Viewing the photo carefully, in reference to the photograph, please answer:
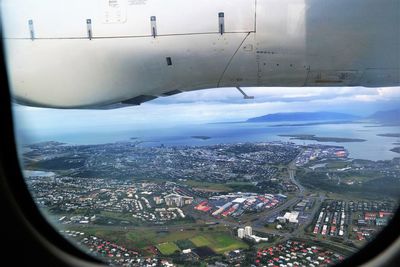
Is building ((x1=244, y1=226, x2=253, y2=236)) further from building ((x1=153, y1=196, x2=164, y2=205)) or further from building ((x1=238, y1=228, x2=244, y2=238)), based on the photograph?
building ((x1=153, y1=196, x2=164, y2=205))

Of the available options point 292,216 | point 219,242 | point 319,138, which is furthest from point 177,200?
point 319,138

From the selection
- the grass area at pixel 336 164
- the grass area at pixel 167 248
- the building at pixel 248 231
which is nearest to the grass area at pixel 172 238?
the grass area at pixel 167 248

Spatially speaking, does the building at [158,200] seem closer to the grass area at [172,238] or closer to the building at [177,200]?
the building at [177,200]

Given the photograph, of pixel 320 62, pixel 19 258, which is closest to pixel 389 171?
pixel 320 62

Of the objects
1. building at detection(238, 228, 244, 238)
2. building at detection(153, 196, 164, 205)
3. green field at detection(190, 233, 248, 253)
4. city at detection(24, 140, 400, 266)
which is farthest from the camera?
building at detection(153, 196, 164, 205)

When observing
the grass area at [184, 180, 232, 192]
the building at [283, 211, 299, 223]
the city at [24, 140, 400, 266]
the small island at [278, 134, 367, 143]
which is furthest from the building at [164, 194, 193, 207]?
the small island at [278, 134, 367, 143]

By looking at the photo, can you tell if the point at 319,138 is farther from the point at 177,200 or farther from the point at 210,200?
the point at 177,200

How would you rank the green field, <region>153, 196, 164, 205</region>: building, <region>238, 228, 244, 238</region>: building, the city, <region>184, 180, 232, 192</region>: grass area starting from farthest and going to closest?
<region>184, 180, 232, 192</region>: grass area → <region>153, 196, 164, 205</region>: building → <region>238, 228, 244, 238</region>: building → the green field → the city
